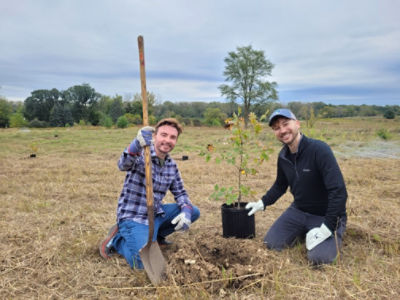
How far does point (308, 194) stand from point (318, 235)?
0.44 metres

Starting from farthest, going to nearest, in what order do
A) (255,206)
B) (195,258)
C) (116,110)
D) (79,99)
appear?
(79,99) → (116,110) → (255,206) → (195,258)

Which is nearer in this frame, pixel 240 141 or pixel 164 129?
pixel 164 129

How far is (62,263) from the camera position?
275 centimetres

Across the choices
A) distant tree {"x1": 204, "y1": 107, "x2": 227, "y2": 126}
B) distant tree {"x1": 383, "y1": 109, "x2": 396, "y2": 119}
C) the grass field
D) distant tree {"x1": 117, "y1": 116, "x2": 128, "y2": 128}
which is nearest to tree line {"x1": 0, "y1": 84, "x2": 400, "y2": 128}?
distant tree {"x1": 204, "y1": 107, "x2": 227, "y2": 126}

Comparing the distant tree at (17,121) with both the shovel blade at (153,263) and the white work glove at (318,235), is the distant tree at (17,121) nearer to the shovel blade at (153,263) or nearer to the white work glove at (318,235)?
the shovel blade at (153,263)

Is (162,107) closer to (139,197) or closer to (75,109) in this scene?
(75,109)

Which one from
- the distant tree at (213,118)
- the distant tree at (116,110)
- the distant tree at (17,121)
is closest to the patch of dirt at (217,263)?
the distant tree at (213,118)

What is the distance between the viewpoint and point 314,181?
2.93 meters

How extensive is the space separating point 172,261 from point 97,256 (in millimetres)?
884

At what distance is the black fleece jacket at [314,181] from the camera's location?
267 centimetres

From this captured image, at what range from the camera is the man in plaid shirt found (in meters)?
2.69

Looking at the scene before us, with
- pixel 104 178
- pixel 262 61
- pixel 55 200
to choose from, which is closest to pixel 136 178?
pixel 55 200

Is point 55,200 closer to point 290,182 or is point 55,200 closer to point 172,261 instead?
point 172,261

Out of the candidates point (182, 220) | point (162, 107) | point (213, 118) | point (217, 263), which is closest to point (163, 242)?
point (182, 220)
